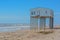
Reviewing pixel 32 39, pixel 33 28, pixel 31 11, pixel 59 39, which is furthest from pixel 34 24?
pixel 59 39

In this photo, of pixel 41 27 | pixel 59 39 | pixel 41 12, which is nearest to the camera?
pixel 59 39

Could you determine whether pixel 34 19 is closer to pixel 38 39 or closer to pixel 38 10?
pixel 38 10

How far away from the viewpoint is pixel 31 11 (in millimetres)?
20062

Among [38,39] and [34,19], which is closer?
[38,39]

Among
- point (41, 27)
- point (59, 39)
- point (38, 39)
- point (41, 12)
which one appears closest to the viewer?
point (59, 39)

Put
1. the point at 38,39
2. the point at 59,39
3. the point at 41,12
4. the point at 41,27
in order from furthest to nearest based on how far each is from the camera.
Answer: the point at 41,27
the point at 41,12
the point at 38,39
the point at 59,39

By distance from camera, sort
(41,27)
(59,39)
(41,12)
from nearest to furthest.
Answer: (59,39), (41,12), (41,27)

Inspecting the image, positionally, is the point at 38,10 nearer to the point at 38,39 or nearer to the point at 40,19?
the point at 40,19

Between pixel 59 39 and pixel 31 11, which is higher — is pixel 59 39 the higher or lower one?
the lower one

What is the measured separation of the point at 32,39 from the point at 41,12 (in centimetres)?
648

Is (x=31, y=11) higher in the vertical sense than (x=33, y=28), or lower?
higher

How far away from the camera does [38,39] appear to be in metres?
13.3

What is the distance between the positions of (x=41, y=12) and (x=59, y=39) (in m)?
7.56

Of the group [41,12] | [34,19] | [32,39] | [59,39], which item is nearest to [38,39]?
[32,39]
